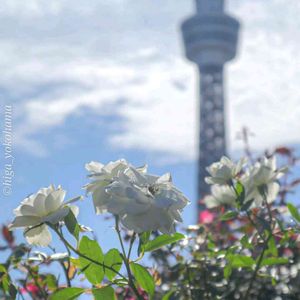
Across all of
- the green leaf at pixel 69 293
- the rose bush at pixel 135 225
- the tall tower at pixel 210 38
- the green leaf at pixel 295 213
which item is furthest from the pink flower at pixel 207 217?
the tall tower at pixel 210 38

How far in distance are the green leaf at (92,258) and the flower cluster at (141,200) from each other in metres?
0.07

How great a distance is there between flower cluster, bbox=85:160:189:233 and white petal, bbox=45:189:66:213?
0.21 ft

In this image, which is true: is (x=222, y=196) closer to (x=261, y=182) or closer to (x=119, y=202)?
(x=261, y=182)

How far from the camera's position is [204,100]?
38.2 metres

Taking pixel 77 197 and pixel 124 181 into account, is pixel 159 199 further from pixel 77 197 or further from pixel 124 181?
pixel 77 197

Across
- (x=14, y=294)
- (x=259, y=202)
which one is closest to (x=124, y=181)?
(x=14, y=294)

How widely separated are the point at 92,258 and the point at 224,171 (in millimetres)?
573

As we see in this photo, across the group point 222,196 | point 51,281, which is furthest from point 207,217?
point 51,281

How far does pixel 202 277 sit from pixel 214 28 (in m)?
46.1

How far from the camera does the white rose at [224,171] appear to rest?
6.59 ft

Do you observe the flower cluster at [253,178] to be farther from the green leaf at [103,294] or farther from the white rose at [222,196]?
the green leaf at [103,294]

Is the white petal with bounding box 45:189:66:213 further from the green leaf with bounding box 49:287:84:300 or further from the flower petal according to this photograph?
the green leaf with bounding box 49:287:84:300

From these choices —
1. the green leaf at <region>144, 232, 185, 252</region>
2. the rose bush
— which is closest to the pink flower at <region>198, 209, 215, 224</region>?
the rose bush

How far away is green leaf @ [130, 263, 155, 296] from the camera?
158 centimetres
